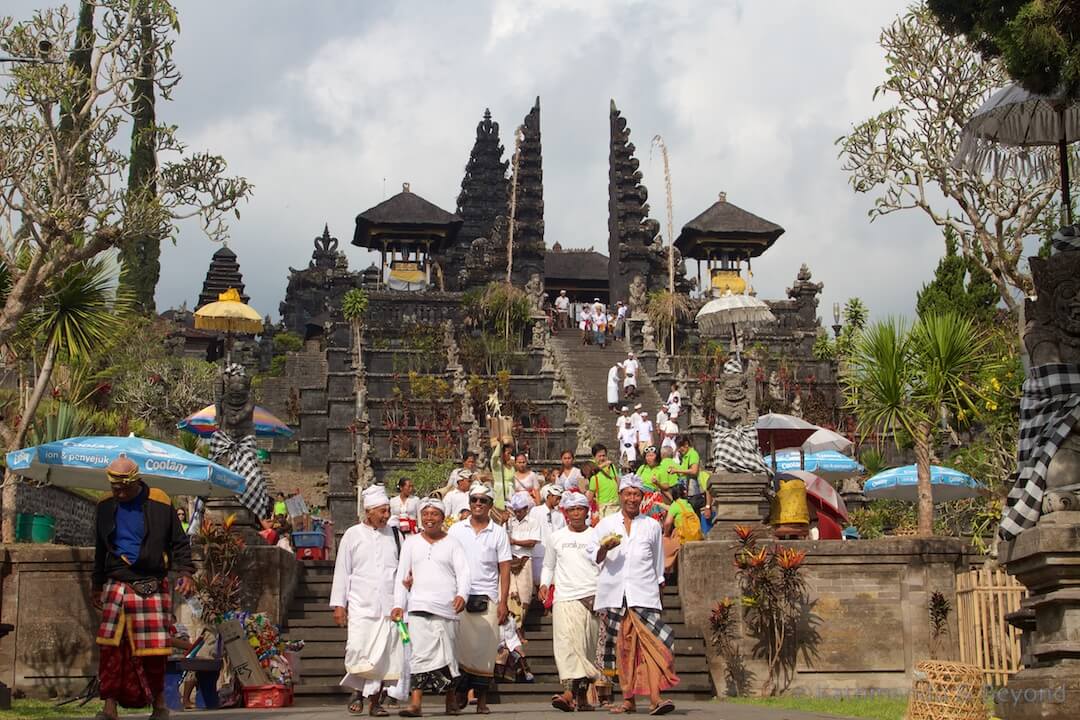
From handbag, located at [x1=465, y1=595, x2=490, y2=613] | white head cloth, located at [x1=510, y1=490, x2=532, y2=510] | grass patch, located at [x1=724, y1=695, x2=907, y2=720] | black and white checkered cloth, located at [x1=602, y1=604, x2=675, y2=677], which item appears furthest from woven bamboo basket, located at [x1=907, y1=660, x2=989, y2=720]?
white head cloth, located at [x1=510, y1=490, x2=532, y2=510]

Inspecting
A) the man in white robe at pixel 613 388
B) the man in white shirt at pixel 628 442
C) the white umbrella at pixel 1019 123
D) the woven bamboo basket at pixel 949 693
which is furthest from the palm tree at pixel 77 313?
the man in white robe at pixel 613 388

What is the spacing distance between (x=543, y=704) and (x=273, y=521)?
681 centimetres

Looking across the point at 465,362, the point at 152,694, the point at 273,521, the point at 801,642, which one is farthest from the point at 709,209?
the point at 152,694

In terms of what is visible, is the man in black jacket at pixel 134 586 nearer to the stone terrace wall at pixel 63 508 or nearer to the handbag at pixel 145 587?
the handbag at pixel 145 587

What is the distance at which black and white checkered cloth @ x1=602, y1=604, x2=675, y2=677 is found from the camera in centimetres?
1116

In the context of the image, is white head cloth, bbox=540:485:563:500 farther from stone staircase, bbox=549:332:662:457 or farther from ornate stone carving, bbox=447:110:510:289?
ornate stone carving, bbox=447:110:510:289

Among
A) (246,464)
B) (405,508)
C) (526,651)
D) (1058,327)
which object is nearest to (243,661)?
(526,651)

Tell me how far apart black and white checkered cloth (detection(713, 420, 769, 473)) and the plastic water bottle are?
5.38 meters

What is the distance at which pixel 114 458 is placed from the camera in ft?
47.8

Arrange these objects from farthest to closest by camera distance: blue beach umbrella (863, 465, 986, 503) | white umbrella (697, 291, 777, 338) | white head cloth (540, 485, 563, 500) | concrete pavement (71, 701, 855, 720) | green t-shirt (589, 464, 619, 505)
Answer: white umbrella (697, 291, 777, 338) → blue beach umbrella (863, 465, 986, 503) → green t-shirt (589, 464, 619, 505) → white head cloth (540, 485, 563, 500) → concrete pavement (71, 701, 855, 720)

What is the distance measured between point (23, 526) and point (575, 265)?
4564cm

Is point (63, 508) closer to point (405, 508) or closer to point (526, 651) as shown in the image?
point (405, 508)

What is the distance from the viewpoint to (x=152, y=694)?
31.3 feet

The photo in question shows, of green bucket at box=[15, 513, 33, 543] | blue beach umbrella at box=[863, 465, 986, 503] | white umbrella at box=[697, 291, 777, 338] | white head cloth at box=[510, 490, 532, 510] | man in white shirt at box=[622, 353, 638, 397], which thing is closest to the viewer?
white head cloth at box=[510, 490, 532, 510]
